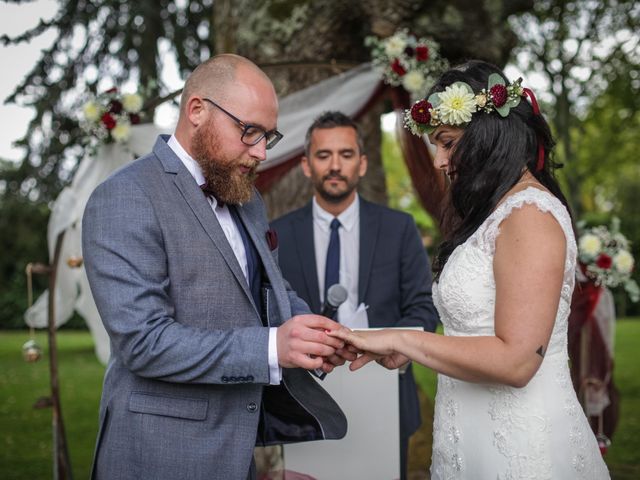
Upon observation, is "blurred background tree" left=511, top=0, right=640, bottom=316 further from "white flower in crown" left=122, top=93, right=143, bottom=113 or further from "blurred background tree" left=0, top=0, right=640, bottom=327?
"white flower in crown" left=122, top=93, right=143, bottom=113

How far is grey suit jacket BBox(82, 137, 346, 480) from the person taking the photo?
8.19ft

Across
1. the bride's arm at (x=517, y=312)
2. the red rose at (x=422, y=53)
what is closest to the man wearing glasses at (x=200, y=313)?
the bride's arm at (x=517, y=312)

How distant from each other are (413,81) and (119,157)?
2242 millimetres

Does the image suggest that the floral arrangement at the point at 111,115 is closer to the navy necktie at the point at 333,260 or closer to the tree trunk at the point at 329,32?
the tree trunk at the point at 329,32

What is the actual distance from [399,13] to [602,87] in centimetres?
1343

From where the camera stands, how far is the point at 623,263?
18.2 ft

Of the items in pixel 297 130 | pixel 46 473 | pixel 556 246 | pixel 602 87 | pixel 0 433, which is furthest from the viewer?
pixel 602 87

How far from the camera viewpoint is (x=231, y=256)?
8.92ft

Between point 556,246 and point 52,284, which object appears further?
point 52,284

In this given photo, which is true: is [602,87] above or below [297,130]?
above

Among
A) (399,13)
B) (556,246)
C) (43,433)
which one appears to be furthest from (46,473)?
(556,246)

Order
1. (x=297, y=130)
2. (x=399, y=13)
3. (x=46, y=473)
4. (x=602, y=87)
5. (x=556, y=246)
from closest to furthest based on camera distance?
(x=556, y=246)
(x=297, y=130)
(x=399, y=13)
(x=46, y=473)
(x=602, y=87)

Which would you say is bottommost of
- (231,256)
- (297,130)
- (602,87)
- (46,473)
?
(46,473)

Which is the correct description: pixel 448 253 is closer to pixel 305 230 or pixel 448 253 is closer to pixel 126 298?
pixel 126 298
